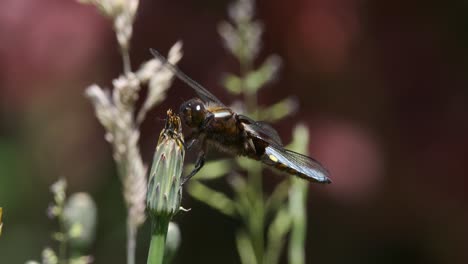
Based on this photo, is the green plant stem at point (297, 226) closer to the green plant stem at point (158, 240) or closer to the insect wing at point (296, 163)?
the insect wing at point (296, 163)

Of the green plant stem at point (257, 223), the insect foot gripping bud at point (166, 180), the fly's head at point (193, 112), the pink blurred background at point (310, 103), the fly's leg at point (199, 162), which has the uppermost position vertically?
the pink blurred background at point (310, 103)

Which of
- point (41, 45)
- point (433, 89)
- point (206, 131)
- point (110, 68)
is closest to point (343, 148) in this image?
point (433, 89)

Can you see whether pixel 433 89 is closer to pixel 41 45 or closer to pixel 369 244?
pixel 369 244

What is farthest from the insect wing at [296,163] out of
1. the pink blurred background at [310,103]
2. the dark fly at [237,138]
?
the pink blurred background at [310,103]

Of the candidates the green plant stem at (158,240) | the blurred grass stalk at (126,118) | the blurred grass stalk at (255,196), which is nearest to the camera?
the green plant stem at (158,240)

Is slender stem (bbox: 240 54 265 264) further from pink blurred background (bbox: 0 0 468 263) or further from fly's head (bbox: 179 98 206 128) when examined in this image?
pink blurred background (bbox: 0 0 468 263)

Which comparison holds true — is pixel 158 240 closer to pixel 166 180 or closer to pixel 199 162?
pixel 166 180

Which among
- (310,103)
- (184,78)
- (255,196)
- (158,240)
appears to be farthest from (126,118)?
(310,103)
